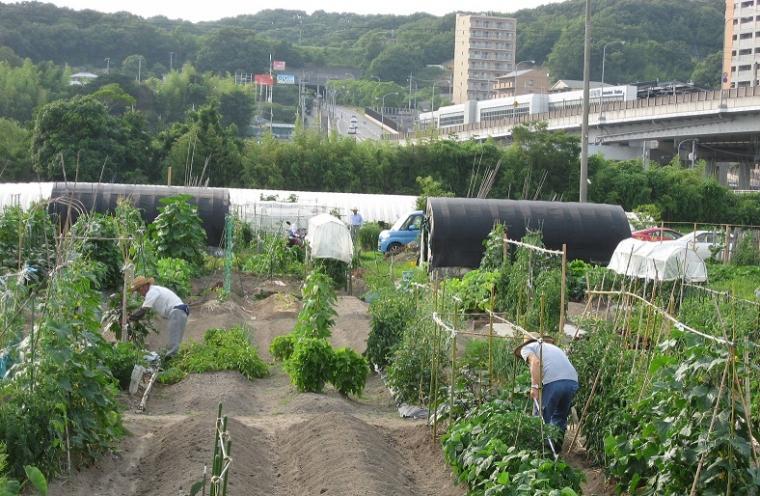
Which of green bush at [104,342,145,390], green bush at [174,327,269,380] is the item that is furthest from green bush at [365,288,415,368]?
green bush at [104,342,145,390]

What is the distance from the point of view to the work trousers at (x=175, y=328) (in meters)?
13.0

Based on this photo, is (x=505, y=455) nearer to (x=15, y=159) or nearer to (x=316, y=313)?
(x=316, y=313)

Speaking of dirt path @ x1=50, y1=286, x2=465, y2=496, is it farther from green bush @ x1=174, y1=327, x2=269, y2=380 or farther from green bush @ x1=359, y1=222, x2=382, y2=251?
green bush @ x1=359, y1=222, x2=382, y2=251

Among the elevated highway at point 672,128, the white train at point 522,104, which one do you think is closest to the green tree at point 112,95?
the elevated highway at point 672,128

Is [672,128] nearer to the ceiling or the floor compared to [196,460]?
nearer to the ceiling

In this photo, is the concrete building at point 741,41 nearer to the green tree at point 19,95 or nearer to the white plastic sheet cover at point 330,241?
the green tree at point 19,95

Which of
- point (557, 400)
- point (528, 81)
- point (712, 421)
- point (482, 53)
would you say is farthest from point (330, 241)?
point (482, 53)

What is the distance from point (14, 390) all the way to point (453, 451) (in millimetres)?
3304

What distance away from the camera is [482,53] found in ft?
485

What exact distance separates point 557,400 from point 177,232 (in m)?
14.3

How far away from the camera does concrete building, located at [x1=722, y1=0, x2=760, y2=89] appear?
10500cm

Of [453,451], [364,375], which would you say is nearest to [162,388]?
[364,375]

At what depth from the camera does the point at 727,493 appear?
20.3 ft

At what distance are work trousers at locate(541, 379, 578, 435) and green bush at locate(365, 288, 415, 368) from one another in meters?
3.88
